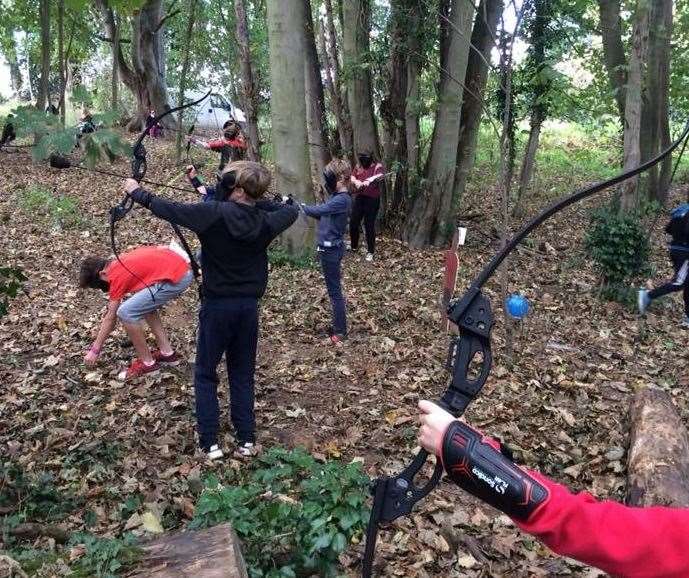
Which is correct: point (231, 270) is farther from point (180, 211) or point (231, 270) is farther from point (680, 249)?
point (680, 249)

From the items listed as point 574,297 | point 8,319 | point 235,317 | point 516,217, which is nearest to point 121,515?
point 235,317

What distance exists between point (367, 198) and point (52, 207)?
19.0ft

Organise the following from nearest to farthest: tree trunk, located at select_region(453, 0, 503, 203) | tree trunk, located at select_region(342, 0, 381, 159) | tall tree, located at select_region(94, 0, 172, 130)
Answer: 1. tree trunk, located at select_region(342, 0, 381, 159)
2. tree trunk, located at select_region(453, 0, 503, 203)
3. tall tree, located at select_region(94, 0, 172, 130)

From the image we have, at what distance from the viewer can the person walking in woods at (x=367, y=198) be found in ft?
33.3

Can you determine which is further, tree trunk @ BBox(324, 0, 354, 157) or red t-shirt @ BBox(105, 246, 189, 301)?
tree trunk @ BBox(324, 0, 354, 157)

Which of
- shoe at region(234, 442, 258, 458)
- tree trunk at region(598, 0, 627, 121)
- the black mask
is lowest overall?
shoe at region(234, 442, 258, 458)

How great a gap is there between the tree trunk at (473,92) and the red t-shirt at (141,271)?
6887 mm

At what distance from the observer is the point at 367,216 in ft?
33.4

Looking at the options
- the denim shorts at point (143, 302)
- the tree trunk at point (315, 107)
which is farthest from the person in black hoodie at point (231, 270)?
the tree trunk at point (315, 107)

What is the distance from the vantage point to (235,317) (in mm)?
4426

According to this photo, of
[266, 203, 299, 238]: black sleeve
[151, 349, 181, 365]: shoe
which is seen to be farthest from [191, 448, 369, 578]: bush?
[151, 349, 181, 365]: shoe

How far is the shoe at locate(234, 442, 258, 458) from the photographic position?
477cm

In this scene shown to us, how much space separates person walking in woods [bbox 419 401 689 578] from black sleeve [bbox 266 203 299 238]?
285 cm

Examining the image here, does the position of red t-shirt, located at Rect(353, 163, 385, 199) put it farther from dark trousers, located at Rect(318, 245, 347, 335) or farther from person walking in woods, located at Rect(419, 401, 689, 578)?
person walking in woods, located at Rect(419, 401, 689, 578)
